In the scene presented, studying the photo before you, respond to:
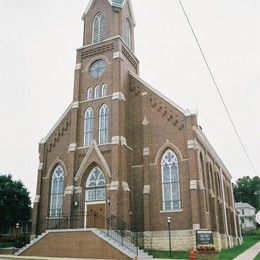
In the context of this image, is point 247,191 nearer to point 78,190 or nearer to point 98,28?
point 98,28

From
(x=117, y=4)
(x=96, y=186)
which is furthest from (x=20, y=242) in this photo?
(x=117, y=4)

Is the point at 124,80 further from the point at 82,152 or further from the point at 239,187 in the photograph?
the point at 239,187

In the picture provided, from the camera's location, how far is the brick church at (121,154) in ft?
86.0

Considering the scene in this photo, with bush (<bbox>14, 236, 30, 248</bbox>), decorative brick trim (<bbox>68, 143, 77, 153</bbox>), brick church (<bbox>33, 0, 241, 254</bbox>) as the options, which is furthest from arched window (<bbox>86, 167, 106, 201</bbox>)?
bush (<bbox>14, 236, 30, 248</bbox>)

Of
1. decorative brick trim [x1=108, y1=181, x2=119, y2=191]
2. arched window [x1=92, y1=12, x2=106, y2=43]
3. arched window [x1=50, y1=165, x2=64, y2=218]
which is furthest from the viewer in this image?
arched window [x1=92, y1=12, x2=106, y2=43]

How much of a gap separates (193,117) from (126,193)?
787cm

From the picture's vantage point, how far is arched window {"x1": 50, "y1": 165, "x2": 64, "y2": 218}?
98.5ft

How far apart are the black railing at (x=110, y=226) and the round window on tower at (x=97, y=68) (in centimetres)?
1236

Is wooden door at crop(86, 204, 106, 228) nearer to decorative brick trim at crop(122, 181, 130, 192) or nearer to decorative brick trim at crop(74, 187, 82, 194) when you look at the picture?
decorative brick trim at crop(74, 187, 82, 194)

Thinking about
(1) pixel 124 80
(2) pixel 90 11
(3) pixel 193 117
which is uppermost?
(2) pixel 90 11

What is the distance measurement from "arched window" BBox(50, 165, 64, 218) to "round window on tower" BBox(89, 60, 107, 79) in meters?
8.97

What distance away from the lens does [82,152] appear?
29.5 metres

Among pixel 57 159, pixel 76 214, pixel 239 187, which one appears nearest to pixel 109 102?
pixel 57 159

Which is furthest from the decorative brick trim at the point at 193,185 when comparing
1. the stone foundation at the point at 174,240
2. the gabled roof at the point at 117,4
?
the gabled roof at the point at 117,4
